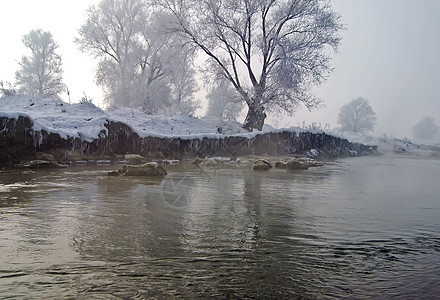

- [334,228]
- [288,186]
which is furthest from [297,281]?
[288,186]

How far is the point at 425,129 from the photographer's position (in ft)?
202

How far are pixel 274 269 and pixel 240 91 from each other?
16.9m

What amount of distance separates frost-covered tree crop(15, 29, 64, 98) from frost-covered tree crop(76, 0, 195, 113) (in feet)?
36.1

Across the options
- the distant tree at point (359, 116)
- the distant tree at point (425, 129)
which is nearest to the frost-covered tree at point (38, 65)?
the distant tree at point (359, 116)

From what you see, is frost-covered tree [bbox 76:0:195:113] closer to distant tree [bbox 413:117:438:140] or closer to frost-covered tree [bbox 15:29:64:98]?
frost-covered tree [bbox 15:29:64:98]

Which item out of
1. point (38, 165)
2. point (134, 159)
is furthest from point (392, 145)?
point (38, 165)

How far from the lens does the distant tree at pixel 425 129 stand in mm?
60719

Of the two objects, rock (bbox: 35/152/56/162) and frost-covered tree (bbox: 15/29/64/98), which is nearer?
rock (bbox: 35/152/56/162)

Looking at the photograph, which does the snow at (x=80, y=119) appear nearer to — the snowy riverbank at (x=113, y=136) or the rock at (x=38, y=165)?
the snowy riverbank at (x=113, y=136)

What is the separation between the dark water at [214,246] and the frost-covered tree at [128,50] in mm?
23709

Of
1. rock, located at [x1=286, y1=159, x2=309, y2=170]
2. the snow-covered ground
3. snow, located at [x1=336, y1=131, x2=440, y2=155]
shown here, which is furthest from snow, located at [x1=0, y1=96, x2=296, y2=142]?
snow, located at [x1=336, y1=131, x2=440, y2=155]

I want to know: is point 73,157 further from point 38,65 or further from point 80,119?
point 38,65

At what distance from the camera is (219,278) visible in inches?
87.3

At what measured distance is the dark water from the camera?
2078 mm
